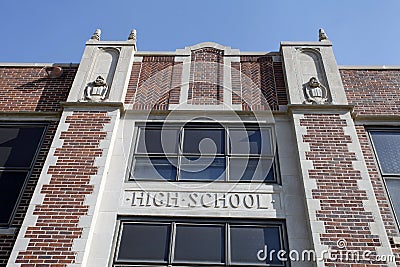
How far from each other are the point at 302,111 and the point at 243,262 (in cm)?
382

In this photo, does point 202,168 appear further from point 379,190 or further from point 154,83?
point 379,190

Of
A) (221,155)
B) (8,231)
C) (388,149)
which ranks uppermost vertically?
(388,149)

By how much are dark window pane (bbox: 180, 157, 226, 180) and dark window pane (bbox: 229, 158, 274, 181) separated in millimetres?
215

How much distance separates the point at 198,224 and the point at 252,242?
1.00 m

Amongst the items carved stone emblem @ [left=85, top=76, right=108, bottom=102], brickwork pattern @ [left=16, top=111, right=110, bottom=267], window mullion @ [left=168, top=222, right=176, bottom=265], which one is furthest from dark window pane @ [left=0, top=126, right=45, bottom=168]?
window mullion @ [left=168, top=222, right=176, bottom=265]

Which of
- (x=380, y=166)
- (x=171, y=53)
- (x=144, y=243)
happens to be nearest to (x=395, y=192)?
(x=380, y=166)

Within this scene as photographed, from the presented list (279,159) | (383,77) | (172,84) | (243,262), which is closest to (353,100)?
(383,77)

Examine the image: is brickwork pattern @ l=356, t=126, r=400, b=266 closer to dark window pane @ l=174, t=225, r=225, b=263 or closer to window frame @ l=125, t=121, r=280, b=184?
window frame @ l=125, t=121, r=280, b=184

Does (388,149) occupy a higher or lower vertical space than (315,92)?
lower

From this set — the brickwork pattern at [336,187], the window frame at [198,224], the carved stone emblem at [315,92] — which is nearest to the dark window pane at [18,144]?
the window frame at [198,224]

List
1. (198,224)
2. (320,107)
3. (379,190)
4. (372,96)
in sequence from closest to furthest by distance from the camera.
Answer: (198,224) < (379,190) < (320,107) < (372,96)

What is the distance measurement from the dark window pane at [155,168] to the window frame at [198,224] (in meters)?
1.08

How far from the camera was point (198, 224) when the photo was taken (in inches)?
306

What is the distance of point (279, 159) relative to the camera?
346 inches
